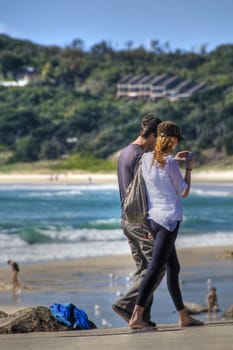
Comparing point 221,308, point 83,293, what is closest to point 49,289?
point 83,293

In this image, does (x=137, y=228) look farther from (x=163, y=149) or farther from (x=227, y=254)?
(x=227, y=254)

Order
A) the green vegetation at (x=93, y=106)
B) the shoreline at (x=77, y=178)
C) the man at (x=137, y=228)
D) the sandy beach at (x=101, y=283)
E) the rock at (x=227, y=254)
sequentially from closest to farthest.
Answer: the man at (x=137, y=228) → the sandy beach at (x=101, y=283) → the rock at (x=227, y=254) → the shoreline at (x=77, y=178) → the green vegetation at (x=93, y=106)

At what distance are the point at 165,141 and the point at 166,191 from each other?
0.27m

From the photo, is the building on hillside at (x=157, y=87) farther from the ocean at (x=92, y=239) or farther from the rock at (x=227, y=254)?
the rock at (x=227, y=254)

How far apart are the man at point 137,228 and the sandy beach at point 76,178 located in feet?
201

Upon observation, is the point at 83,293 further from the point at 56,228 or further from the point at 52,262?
the point at 56,228

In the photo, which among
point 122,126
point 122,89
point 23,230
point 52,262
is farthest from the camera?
point 122,89

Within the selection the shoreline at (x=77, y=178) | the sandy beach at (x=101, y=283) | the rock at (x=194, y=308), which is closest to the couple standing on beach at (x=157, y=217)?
the sandy beach at (x=101, y=283)

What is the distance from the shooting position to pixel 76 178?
76.1m

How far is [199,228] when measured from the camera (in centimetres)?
3067

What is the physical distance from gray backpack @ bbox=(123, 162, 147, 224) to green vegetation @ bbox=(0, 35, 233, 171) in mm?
70678

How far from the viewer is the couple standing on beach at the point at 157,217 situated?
6.20 meters

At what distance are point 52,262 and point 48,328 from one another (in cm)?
1306

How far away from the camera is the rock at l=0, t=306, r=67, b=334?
6465 millimetres
